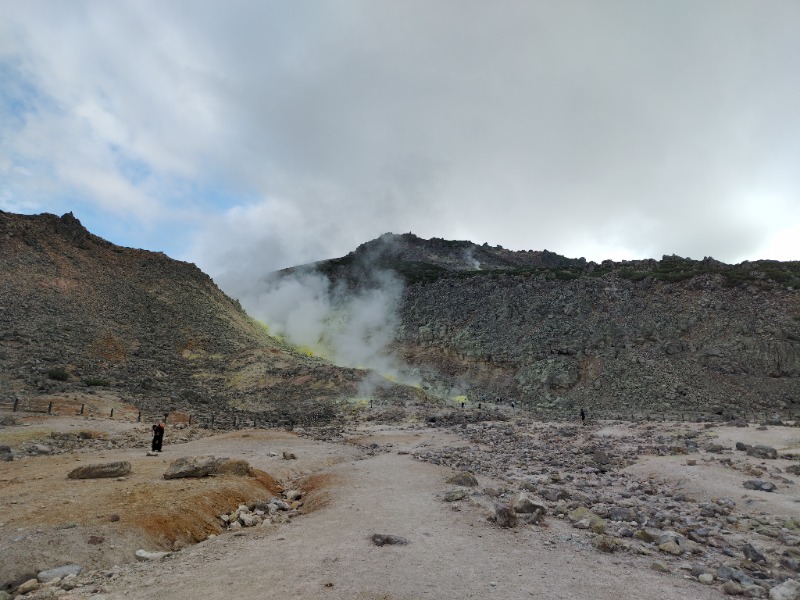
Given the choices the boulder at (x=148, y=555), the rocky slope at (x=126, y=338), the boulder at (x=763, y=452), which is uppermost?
the rocky slope at (x=126, y=338)

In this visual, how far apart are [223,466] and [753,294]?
55.4m

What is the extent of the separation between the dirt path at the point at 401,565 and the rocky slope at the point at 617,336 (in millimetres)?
31520

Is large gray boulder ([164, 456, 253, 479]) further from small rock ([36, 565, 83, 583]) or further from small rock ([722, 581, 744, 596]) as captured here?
small rock ([722, 581, 744, 596])

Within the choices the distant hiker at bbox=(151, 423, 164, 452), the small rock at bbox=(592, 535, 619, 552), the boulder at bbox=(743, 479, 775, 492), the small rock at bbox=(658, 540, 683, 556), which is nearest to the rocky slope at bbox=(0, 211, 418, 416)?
the distant hiker at bbox=(151, 423, 164, 452)

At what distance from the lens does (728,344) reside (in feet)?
147

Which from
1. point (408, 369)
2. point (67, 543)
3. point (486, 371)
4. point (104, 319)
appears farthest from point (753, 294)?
point (104, 319)

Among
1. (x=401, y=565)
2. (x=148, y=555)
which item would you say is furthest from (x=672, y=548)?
(x=148, y=555)

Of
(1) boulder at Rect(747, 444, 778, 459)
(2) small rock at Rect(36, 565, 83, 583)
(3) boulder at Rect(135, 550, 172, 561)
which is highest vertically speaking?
(1) boulder at Rect(747, 444, 778, 459)

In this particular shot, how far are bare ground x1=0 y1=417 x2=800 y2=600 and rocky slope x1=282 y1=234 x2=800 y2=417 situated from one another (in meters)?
29.9

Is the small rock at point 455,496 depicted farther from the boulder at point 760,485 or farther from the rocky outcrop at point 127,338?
the rocky outcrop at point 127,338

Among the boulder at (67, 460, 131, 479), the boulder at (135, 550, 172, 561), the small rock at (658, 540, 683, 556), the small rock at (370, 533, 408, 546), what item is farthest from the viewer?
the boulder at (67, 460, 131, 479)

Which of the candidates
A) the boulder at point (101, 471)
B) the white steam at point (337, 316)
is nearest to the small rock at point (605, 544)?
the boulder at point (101, 471)

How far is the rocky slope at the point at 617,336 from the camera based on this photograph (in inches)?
1635

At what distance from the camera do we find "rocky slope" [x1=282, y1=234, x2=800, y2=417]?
41.5 meters
